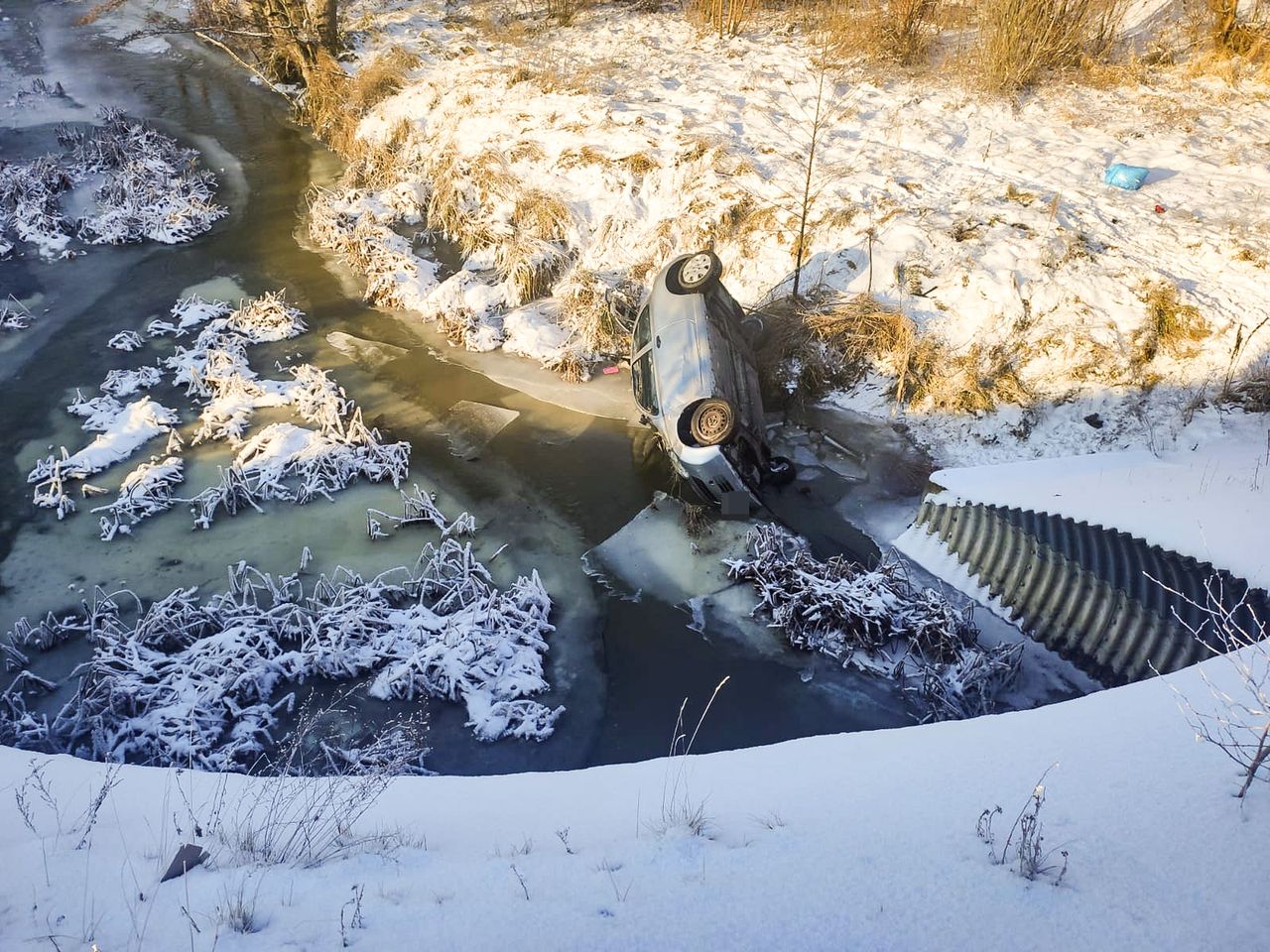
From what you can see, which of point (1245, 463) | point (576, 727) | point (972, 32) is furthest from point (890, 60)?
point (576, 727)

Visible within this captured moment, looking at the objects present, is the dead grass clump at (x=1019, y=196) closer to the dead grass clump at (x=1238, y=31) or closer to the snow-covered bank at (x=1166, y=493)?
the snow-covered bank at (x=1166, y=493)

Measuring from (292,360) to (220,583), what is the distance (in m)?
3.95

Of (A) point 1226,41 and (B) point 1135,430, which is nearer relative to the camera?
(B) point 1135,430

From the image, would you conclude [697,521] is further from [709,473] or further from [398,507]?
[398,507]

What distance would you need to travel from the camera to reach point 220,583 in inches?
280

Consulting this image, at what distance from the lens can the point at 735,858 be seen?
3.39 meters

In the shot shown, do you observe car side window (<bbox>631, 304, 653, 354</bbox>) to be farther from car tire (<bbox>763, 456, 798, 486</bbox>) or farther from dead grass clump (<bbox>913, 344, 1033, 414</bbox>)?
dead grass clump (<bbox>913, 344, 1033, 414</bbox>)

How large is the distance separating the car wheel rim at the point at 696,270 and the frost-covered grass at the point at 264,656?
3478mm

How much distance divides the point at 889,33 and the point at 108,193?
14100mm

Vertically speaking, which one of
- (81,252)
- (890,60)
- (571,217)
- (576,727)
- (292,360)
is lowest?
(576,727)

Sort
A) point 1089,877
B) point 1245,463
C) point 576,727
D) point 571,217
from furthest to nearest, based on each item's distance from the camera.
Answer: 1. point 571,217
2. point 1245,463
3. point 576,727
4. point 1089,877

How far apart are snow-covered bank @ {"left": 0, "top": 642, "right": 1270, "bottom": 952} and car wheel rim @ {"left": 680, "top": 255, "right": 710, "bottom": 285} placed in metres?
5.05

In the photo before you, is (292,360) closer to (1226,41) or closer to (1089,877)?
(1089,877)

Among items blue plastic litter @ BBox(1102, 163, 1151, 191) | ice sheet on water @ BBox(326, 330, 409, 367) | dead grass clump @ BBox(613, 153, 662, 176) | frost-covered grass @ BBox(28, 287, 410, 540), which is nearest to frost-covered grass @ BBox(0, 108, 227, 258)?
frost-covered grass @ BBox(28, 287, 410, 540)
